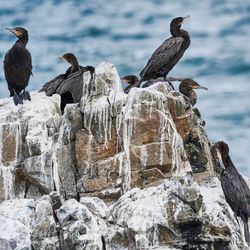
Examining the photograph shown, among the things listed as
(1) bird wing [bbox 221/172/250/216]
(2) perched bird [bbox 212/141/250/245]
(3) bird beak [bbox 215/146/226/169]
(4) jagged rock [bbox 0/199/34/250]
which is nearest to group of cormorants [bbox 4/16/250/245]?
(3) bird beak [bbox 215/146/226/169]

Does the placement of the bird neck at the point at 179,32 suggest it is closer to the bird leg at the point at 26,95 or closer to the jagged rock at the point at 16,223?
the bird leg at the point at 26,95

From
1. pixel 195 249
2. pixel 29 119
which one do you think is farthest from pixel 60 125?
pixel 195 249

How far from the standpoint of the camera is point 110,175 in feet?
53.1

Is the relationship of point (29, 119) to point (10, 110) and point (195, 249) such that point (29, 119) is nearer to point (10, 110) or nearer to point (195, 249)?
point (10, 110)

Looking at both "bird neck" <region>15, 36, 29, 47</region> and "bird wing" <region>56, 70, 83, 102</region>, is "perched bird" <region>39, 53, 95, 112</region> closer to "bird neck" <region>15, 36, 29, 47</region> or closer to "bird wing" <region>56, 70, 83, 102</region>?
"bird wing" <region>56, 70, 83, 102</region>

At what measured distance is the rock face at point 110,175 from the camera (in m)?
14.6

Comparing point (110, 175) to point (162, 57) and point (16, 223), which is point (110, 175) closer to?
point (16, 223)

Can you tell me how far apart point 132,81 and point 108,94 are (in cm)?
335

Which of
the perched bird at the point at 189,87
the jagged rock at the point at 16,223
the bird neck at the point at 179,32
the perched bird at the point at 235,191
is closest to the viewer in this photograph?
the jagged rock at the point at 16,223

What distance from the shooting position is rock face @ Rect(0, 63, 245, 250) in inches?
577

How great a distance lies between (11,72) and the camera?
19.1m

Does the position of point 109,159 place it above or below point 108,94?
below

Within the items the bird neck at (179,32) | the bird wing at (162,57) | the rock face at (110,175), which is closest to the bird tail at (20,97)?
the rock face at (110,175)

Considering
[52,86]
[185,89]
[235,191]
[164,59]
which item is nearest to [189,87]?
[185,89]
